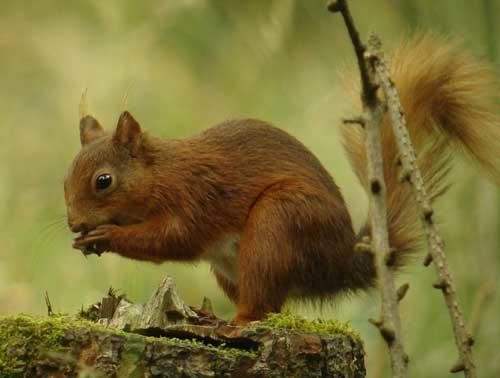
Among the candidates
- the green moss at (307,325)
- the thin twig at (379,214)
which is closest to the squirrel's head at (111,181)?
the green moss at (307,325)

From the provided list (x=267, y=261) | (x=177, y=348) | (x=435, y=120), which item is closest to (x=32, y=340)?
(x=177, y=348)

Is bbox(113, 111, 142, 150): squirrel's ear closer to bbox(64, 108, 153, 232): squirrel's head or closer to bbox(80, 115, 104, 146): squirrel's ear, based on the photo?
bbox(64, 108, 153, 232): squirrel's head

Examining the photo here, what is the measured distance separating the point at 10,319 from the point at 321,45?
2741mm

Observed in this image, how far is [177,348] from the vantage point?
2590mm

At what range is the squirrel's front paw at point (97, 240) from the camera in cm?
371

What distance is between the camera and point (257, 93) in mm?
4809

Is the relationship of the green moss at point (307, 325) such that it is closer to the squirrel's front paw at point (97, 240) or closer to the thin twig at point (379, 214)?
the thin twig at point (379, 214)

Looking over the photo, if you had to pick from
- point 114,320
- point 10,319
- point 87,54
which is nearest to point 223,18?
point 87,54

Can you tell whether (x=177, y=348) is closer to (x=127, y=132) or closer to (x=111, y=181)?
(x=111, y=181)

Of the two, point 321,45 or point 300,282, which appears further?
point 321,45

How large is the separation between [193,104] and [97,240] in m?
1.24

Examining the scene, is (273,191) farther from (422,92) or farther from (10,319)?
(10,319)

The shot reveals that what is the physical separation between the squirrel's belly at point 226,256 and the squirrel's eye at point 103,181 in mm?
459

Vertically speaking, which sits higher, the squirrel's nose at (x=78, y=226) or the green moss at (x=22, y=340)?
the squirrel's nose at (x=78, y=226)
